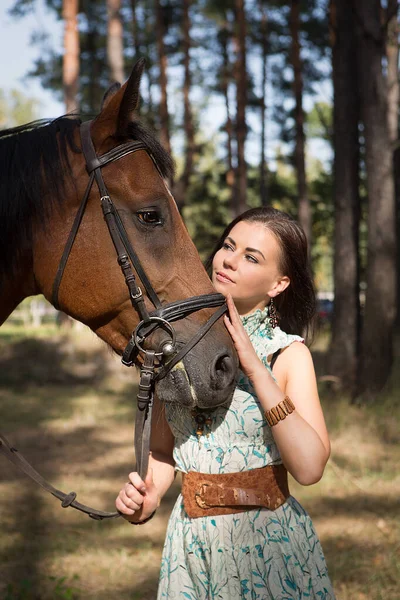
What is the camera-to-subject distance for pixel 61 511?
5.04m

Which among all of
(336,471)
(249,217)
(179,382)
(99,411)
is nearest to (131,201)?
(249,217)

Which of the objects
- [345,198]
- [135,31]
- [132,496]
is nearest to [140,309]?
[132,496]

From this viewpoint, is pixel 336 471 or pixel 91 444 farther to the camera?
pixel 91 444

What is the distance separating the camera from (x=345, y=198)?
804cm

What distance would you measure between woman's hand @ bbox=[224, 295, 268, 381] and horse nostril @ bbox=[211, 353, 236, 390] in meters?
0.04

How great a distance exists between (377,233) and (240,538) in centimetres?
638

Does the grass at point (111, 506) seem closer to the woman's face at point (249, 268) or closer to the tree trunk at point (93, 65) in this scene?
the woman's face at point (249, 268)

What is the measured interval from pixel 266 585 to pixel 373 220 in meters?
6.48

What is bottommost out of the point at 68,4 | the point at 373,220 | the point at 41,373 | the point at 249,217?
the point at 41,373

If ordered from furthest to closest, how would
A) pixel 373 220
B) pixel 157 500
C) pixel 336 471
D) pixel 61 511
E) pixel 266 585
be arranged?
1. pixel 373 220
2. pixel 336 471
3. pixel 61 511
4. pixel 157 500
5. pixel 266 585

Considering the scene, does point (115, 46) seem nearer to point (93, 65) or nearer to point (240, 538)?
point (240, 538)

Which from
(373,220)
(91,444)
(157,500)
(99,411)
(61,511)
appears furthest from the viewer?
(99,411)

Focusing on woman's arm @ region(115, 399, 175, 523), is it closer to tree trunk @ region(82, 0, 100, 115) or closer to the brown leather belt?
the brown leather belt

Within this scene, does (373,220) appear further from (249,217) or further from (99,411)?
(249,217)
